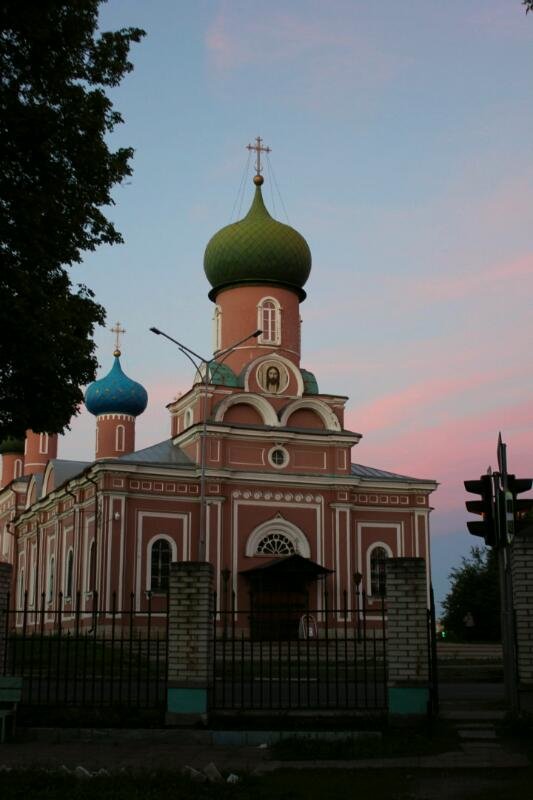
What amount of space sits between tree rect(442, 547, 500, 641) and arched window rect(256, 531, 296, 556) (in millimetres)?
7416

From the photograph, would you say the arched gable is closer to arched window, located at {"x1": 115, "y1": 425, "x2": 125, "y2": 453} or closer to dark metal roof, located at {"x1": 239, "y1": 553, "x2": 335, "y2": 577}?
arched window, located at {"x1": 115, "y1": 425, "x2": 125, "y2": 453}

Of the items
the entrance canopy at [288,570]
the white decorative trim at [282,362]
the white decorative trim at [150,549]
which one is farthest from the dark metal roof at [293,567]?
the white decorative trim at [282,362]

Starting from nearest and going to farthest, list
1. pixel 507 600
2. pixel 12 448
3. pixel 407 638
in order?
1. pixel 507 600
2. pixel 407 638
3. pixel 12 448

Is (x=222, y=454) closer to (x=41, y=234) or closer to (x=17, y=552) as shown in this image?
(x=17, y=552)

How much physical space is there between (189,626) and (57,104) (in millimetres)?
6720

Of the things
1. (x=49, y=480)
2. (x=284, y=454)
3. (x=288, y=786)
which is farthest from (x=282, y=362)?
(x=288, y=786)

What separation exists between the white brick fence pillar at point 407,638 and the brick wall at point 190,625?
7.00ft

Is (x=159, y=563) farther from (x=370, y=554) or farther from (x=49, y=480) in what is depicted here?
(x=49, y=480)

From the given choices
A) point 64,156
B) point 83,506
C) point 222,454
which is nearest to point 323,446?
point 222,454

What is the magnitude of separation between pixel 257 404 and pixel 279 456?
6.52 feet

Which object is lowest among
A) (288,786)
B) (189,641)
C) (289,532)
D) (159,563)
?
(288,786)

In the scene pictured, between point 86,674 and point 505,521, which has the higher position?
point 505,521

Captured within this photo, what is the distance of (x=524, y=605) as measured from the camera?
36.3 feet

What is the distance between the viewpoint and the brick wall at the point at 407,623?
→ 444 inches
